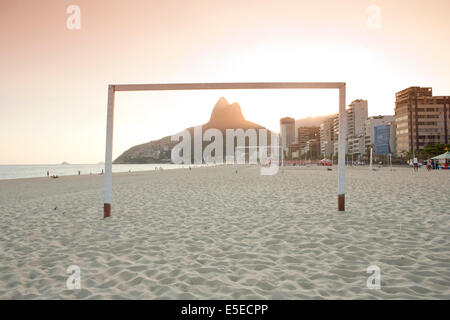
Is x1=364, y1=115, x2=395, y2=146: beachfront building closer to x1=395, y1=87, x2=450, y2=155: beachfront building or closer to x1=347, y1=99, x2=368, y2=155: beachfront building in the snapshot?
x1=347, y1=99, x2=368, y2=155: beachfront building

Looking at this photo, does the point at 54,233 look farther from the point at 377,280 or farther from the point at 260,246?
the point at 377,280

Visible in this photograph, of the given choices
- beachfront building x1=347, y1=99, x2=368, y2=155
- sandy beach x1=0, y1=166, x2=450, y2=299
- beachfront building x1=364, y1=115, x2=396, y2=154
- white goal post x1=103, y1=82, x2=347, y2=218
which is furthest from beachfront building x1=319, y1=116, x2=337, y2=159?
sandy beach x1=0, y1=166, x2=450, y2=299

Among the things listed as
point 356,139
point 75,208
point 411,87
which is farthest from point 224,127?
point 75,208

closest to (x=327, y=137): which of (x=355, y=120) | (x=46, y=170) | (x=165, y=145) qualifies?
(x=355, y=120)

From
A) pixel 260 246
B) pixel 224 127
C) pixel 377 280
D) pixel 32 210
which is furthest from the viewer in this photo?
pixel 224 127

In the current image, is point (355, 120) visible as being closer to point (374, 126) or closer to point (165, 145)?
point (374, 126)

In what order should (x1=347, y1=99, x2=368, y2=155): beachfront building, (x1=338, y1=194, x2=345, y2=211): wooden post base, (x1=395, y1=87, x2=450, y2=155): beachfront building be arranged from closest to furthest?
(x1=338, y1=194, x2=345, y2=211): wooden post base
(x1=395, y1=87, x2=450, y2=155): beachfront building
(x1=347, y1=99, x2=368, y2=155): beachfront building

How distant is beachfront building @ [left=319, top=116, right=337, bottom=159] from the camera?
144 m

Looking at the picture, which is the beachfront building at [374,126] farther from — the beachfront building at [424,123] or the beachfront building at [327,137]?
the beachfront building at [327,137]

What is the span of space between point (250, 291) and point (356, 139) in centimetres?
13180

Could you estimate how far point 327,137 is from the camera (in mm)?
159750

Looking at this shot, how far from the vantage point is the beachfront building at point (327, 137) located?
144 m

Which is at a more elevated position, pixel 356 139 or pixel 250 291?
pixel 356 139
